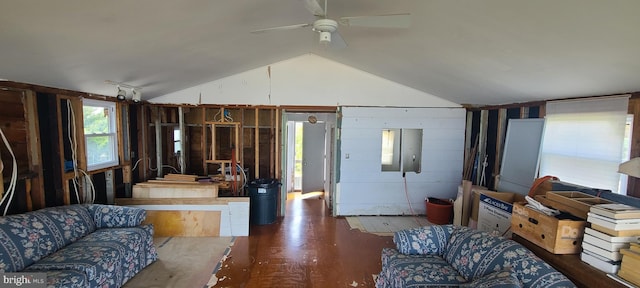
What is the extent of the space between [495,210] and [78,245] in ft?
15.2

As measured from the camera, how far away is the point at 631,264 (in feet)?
5.84

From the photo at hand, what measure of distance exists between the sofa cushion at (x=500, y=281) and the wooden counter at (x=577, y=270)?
0.47 meters

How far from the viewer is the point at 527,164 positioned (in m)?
3.87

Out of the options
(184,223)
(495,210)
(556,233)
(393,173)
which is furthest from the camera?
(393,173)

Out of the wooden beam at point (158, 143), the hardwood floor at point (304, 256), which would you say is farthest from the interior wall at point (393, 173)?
the wooden beam at point (158, 143)

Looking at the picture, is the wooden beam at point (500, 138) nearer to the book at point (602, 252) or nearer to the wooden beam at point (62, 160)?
the book at point (602, 252)

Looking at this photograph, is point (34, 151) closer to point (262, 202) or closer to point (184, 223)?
point (184, 223)

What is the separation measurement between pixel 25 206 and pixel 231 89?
2940mm

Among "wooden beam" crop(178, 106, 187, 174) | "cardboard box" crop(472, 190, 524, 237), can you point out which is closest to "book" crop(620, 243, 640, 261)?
"cardboard box" crop(472, 190, 524, 237)

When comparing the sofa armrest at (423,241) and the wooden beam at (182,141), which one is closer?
the sofa armrest at (423,241)

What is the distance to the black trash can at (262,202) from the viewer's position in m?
4.73

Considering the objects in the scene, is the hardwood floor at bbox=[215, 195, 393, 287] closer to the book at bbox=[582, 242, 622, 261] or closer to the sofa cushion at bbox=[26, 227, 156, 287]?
the sofa cushion at bbox=[26, 227, 156, 287]

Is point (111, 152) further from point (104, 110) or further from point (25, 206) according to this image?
point (25, 206)

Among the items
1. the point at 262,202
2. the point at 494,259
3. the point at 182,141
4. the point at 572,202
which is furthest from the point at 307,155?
the point at 572,202
